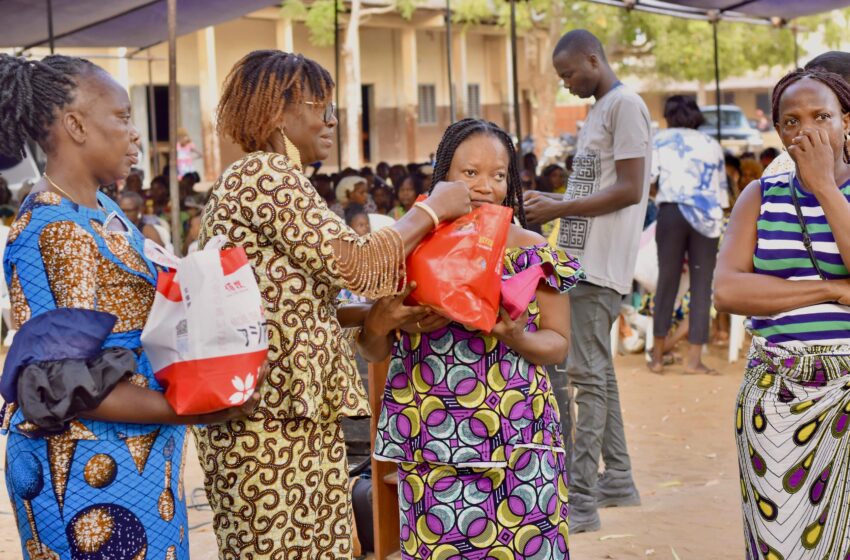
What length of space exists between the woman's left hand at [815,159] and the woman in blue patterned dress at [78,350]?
5.28 ft

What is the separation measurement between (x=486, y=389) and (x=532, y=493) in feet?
1.00

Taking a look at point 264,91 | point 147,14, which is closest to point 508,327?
point 264,91

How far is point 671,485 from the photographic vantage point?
6105 millimetres

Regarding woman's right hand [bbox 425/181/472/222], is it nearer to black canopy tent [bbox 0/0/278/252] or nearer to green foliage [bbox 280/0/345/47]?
black canopy tent [bbox 0/0/278/252]

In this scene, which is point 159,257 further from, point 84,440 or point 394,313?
point 394,313

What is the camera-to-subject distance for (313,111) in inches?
111

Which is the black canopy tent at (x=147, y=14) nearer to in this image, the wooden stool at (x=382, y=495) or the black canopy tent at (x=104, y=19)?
the black canopy tent at (x=104, y=19)

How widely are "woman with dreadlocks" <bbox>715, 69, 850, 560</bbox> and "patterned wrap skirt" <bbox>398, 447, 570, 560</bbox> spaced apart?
2.26 ft

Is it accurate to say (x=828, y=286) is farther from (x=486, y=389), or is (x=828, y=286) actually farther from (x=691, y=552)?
(x=691, y=552)

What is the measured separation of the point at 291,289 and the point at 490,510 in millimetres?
797

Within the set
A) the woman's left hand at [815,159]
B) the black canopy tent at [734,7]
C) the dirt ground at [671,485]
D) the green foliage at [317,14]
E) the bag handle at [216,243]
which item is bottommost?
the dirt ground at [671,485]

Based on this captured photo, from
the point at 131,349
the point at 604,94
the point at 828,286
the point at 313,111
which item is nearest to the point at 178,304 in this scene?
the point at 131,349

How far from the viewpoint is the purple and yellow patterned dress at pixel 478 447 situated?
289 centimetres

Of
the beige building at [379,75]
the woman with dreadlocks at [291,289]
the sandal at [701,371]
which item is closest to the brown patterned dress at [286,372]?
the woman with dreadlocks at [291,289]
